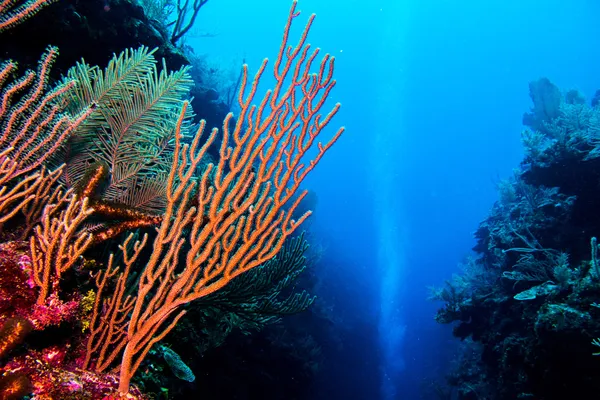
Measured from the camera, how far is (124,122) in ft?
9.59

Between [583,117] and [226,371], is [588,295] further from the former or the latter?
[226,371]

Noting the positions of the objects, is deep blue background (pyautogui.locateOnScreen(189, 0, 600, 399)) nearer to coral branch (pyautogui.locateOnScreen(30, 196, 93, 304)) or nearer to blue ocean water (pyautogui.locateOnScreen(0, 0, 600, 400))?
blue ocean water (pyautogui.locateOnScreen(0, 0, 600, 400))

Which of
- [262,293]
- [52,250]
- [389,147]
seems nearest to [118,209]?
[52,250]

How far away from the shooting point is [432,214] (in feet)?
315

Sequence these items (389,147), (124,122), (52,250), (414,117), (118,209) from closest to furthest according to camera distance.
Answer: (52,250)
(118,209)
(124,122)
(414,117)
(389,147)

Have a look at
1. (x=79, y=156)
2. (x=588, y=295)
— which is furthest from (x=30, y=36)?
(x=588, y=295)

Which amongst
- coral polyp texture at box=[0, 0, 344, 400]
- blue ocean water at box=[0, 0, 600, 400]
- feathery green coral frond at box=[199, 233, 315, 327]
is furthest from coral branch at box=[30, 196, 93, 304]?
blue ocean water at box=[0, 0, 600, 400]

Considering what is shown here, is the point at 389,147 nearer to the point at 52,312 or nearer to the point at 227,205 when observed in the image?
the point at 227,205

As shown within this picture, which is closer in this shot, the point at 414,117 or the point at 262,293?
the point at 262,293

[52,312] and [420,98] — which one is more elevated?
[420,98]

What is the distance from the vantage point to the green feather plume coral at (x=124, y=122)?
285cm

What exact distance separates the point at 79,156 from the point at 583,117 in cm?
1150

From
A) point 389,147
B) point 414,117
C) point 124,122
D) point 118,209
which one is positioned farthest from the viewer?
point 389,147

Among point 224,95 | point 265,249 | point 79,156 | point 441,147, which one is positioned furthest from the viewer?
point 441,147
